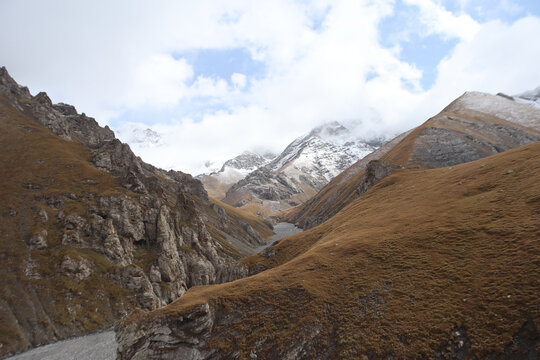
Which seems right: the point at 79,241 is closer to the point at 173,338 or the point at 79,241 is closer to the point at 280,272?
the point at 173,338

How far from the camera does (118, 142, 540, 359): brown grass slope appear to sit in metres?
23.2

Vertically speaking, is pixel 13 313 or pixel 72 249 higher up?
pixel 72 249

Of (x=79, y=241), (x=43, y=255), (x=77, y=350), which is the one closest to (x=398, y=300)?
(x=77, y=350)

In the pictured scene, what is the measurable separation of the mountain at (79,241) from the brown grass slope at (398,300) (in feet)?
119

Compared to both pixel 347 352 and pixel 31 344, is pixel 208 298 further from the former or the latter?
pixel 31 344

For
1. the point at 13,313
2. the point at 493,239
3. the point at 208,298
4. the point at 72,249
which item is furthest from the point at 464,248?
the point at 72,249

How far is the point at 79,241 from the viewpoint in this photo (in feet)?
296

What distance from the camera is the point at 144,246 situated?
10688 centimetres

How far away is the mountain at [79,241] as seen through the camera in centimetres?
7100

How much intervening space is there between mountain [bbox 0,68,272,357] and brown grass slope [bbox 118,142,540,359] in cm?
Result: 3612

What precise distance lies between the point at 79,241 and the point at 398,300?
99.4 meters

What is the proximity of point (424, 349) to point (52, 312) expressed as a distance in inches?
3421

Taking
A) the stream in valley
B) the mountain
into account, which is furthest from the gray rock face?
the mountain

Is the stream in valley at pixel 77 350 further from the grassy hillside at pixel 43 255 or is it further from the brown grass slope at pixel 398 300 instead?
the brown grass slope at pixel 398 300
